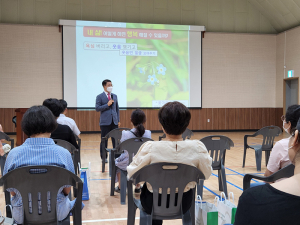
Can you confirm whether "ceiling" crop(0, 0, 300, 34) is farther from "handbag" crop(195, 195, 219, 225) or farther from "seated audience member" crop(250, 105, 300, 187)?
"handbag" crop(195, 195, 219, 225)

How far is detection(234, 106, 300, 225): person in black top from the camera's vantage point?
2.43 ft

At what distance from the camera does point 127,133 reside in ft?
11.4

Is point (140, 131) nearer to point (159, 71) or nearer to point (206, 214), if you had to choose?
point (206, 214)

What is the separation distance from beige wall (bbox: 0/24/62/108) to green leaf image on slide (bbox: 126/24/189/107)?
2.55 meters

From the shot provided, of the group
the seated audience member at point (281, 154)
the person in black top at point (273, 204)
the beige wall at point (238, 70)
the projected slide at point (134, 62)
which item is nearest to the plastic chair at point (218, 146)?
the seated audience member at point (281, 154)

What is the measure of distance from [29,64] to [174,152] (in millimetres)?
9795

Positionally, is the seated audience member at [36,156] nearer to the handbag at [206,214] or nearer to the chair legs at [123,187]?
the handbag at [206,214]

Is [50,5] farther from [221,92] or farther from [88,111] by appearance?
[221,92]

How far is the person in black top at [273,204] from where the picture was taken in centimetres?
74

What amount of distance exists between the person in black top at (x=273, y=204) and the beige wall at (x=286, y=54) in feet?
38.0

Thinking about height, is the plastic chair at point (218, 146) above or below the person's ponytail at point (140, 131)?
below

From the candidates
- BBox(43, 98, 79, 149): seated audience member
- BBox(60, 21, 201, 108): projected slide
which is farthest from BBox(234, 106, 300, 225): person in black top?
BBox(60, 21, 201, 108): projected slide

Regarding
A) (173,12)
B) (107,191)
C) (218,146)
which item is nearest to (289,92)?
(173,12)

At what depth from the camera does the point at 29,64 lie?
34.3 ft
